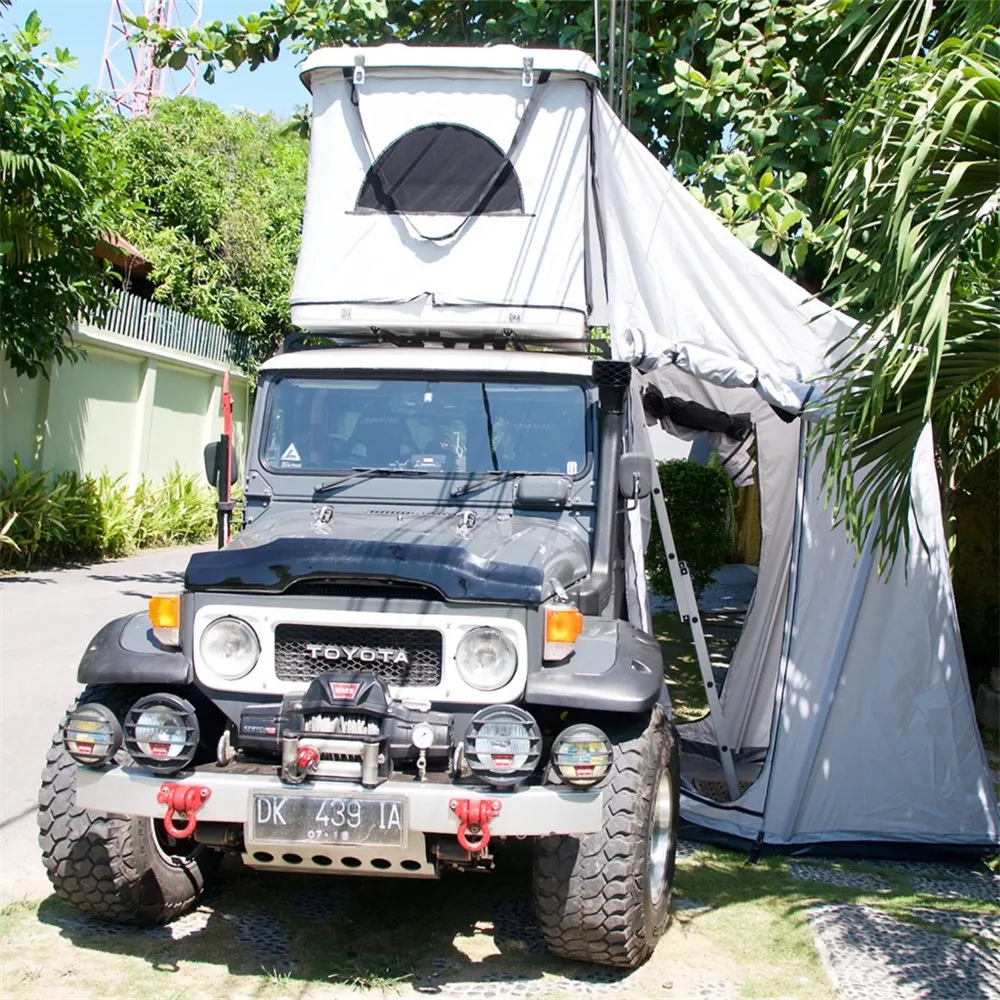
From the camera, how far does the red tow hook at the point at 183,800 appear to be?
3.69 m

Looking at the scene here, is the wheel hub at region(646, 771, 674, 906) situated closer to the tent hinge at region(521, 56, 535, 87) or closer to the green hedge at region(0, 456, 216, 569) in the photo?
the tent hinge at region(521, 56, 535, 87)

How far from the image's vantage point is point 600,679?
391cm

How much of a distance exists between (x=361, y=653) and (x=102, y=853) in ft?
3.74

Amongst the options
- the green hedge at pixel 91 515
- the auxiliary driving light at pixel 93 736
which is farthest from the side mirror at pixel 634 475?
the green hedge at pixel 91 515

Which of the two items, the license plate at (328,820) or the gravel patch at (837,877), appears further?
the gravel patch at (837,877)

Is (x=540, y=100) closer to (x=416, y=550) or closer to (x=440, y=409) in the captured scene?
(x=440, y=409)

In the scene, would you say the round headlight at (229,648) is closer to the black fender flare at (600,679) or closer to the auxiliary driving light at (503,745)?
the auxiliary driving light at (503,745)

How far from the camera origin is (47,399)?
14.5 meters

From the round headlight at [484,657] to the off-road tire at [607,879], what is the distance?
51cm

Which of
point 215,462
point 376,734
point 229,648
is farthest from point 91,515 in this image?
point 376,734

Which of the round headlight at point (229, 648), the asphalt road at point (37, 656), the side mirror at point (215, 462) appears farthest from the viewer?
the side mirror at point (215, 462)

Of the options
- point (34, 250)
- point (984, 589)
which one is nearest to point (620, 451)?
point (984, 589)

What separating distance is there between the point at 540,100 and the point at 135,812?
12.7ft

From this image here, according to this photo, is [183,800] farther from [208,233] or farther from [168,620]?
[208,233]
